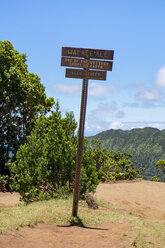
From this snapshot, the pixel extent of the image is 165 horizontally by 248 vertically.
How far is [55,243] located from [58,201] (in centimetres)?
526

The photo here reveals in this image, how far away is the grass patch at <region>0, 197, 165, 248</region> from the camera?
9840mm

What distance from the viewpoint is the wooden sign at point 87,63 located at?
463 inches

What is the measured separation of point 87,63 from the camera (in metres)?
11.9

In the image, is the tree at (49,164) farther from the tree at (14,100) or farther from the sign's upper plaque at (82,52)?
the tree at (14,100)

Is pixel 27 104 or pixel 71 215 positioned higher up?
pixel 27 104

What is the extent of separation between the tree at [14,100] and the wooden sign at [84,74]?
1208 cm

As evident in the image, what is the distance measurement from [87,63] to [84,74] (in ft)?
1.60

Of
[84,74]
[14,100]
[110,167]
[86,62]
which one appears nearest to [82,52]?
[86,62]

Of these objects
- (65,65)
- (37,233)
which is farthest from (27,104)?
(37,233)

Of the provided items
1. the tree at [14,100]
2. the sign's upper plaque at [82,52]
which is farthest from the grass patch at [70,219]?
the tree at [14,100]

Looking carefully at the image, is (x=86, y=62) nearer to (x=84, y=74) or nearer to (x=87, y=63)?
(x=87, y=63)

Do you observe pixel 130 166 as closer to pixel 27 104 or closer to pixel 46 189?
pixel 27 104

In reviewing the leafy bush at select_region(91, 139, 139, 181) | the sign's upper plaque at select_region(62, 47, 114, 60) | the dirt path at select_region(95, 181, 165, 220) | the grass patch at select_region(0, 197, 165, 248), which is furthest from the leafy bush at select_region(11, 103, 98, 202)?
the leafy bush at select_region(91, 139, 139, 181)

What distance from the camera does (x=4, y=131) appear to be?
2498 centimetres
